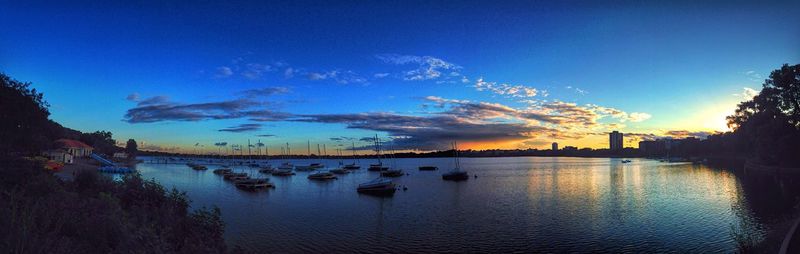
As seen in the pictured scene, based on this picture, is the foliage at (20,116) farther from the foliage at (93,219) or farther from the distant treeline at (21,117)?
the foliage at (93,219)

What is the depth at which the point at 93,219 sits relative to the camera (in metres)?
13.4

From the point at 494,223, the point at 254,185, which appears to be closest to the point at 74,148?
the point at 254,185

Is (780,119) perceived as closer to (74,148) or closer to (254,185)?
(254,185)

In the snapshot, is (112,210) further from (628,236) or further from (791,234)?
(628,236)

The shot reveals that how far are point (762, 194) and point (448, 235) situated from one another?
4514cm

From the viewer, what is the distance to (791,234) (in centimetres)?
1577

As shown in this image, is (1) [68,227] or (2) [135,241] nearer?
(2) [135,241]

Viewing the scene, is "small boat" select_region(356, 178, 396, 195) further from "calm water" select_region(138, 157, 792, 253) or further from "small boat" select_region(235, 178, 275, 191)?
"small boat" select_region(235, 178, 275, 191)

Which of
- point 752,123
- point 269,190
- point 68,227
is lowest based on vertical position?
point 269,190

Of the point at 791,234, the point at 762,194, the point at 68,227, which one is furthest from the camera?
the point at 762,194

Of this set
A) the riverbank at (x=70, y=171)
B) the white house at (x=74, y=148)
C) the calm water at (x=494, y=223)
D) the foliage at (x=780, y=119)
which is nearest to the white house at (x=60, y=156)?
the riverbank at (x=70, y=171)

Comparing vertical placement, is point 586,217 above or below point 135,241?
below

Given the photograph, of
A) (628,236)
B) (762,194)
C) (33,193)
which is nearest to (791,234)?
(628,236)

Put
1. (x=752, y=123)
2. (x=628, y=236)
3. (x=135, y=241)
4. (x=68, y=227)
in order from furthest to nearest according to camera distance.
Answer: (x=752, y=123)
(x=628, y=236)
(x=68, y=227)
(x=135, y=241)
